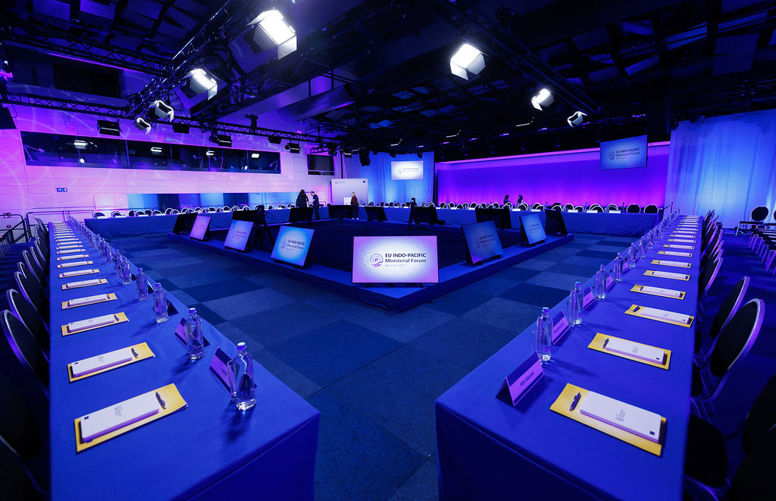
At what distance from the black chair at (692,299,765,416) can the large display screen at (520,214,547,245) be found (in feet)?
17.7

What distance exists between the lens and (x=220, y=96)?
934 cm

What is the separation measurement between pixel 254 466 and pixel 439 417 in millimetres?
662

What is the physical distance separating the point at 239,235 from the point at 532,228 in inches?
257

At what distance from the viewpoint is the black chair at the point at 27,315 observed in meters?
1.86

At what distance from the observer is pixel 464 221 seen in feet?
39.2

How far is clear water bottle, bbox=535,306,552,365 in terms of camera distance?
4.86ft

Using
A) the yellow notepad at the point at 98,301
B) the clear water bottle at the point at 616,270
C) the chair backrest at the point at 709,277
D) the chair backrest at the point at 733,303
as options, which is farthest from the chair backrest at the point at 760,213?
the yellow notepad at the point at 98,301

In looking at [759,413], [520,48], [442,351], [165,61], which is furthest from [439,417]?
[165,61]

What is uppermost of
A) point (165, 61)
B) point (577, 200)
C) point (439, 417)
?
point (165, 61)

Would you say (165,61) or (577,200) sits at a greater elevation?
(165,61)

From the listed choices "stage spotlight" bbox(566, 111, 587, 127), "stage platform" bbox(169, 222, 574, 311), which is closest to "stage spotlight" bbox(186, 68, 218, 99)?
"stage platform" bbox(169, 222, 574, 311)

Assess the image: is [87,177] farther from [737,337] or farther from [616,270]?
[737,337]

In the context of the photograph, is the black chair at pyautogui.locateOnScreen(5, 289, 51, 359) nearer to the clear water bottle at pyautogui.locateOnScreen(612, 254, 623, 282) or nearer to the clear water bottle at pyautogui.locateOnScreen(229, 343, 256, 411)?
the clear water bottle at pyautogui.locateOnScreen(229, 343, 256, 411)

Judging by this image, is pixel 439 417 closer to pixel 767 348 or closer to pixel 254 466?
pixel 254 466
